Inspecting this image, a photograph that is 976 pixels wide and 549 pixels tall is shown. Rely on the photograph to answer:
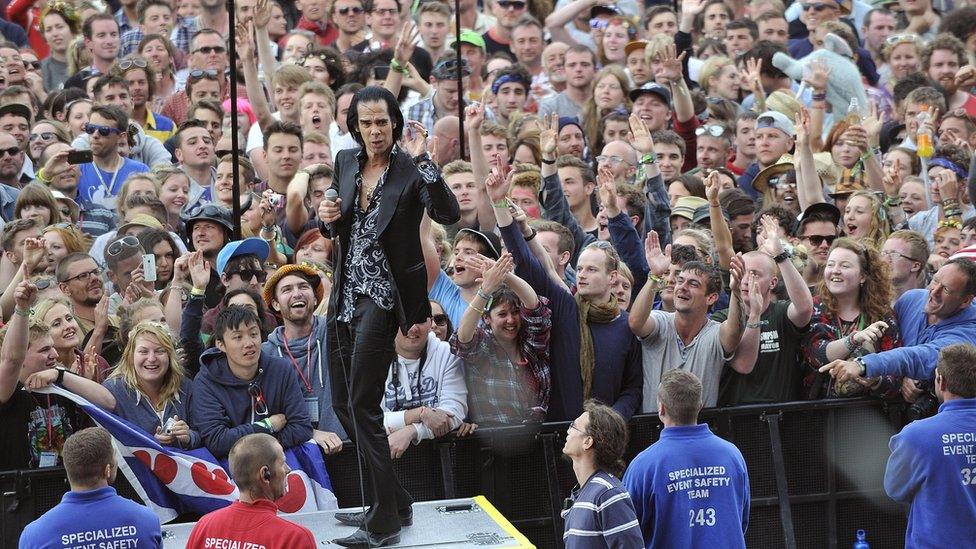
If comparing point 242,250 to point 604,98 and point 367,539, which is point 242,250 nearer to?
point 367,539

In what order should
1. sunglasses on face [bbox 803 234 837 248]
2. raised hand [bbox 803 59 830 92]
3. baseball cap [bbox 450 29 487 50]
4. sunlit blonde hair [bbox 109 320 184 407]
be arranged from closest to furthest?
sunlit blonde hair [bbox 109 320 184 407] < sunglasses on face [bbox 803 234 837 248] < raised hand [bbox 803 59 830 92] < baseball cap [bbox 450 29 487 50]

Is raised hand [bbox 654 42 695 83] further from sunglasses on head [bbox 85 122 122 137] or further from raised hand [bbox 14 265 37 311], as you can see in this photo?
raised hand [bbox 14 265 37 311]

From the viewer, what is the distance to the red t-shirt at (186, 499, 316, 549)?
5.80m

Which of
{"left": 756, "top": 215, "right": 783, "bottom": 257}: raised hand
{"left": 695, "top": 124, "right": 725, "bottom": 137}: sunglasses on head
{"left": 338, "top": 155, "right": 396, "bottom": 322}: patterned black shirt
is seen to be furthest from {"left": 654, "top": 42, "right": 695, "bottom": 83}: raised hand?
{"left": 338, "top": 155, "right": 396, "bottom": 322}: patterned black shirt

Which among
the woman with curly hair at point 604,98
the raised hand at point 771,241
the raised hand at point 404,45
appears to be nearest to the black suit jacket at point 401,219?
the raised hand at point 771,241

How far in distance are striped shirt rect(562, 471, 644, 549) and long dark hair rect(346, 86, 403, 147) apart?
185 cm

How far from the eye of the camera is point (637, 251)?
947cm

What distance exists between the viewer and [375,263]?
6590 mm

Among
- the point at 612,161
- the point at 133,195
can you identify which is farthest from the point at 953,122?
the point at 133,195

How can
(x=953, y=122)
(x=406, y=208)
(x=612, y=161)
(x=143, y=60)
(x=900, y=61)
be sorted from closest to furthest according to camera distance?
(x=406, y=208)
(x=612, y=161)
(x=953, y=122)
(x=143, y=60)
(x=900, y=61)

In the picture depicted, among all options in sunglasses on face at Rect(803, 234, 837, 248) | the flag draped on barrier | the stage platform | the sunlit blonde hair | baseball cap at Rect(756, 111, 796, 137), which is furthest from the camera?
baseball cap at Rect(756, 111, 796, 137)

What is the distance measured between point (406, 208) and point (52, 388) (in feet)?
6.94

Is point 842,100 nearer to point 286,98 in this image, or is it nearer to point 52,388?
point 286,98

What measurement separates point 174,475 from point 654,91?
20.1ft
